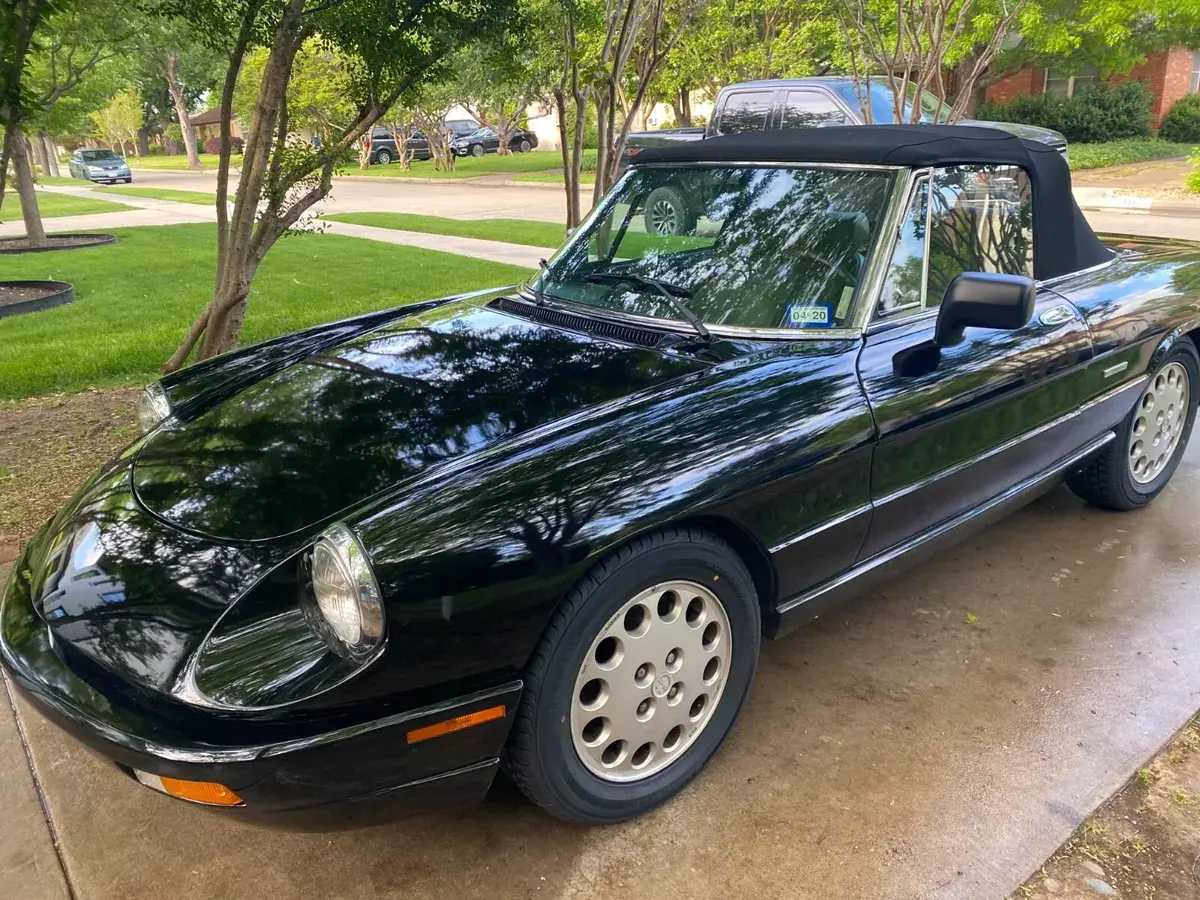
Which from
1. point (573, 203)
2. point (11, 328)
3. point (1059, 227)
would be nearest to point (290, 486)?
point (1059, 227)

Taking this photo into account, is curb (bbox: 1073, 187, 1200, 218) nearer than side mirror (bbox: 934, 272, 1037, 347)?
No

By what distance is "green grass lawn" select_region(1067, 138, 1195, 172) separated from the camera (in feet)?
68.8

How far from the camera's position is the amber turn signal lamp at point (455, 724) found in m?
1.82

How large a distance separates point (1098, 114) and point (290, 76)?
25160mm

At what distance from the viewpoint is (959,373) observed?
2775 mm

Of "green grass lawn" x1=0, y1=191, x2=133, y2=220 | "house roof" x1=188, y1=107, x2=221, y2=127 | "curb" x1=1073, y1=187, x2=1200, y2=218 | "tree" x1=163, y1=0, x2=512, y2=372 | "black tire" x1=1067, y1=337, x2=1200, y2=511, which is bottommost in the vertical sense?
"black tire" x1=1067, y1=337, x2=1200, y2=511

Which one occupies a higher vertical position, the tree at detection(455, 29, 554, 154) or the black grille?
the tree at detection(455, 29, 554, 154)

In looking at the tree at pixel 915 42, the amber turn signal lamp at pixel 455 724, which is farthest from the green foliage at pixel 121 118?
the amber turn signal lamp at pixel 455 724

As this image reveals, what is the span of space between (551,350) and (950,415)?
3.94 ft

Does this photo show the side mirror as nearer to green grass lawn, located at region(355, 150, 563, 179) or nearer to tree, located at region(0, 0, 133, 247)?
tree, located at region(0, 0, 133, 247)

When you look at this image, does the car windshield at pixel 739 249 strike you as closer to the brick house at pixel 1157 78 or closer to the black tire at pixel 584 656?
the black tire at pixel 584 656

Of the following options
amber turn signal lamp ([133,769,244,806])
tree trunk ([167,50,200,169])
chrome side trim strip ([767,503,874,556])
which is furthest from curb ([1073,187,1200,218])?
tree trunk ([167,50,200,169])

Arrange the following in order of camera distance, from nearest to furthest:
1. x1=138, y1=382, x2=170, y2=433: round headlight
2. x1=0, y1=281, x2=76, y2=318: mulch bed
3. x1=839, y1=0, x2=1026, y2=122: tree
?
1. x1=138, y1=382, x2=170, y2=433: round headlight
2. x1=839, y1=0, x2=1026, y2=122: tree
3. x1=0, y1=281, x2=76, y2=318: mulch bed

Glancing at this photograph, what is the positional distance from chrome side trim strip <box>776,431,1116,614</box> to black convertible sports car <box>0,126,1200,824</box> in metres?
0.01
